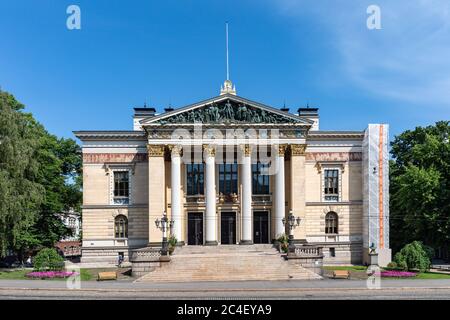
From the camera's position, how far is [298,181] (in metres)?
44.4

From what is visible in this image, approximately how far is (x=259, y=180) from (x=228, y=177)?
3.28 metres

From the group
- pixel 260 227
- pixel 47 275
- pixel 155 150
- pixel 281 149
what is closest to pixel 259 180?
pixel 281 149

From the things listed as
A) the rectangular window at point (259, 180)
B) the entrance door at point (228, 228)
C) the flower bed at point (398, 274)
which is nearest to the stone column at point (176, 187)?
the entrance door at point (228, 228)

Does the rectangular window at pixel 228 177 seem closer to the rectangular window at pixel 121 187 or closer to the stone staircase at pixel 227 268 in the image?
the stone staircase at pixel 227 268

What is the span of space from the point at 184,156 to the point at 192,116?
4527 millimetres

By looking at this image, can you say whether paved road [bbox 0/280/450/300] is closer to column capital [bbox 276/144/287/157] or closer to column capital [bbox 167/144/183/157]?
column capital [bbox 167/144/183/157]

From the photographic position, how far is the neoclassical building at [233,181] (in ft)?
143

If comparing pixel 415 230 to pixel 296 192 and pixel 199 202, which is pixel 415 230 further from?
pixel 199 202

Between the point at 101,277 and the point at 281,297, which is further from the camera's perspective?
the point at 101,277

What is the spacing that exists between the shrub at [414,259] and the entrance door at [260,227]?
1407cm

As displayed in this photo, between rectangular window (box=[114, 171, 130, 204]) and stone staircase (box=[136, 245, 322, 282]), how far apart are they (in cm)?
1112

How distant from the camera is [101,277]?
31.9 metres

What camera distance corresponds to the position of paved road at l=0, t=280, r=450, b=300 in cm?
2381
